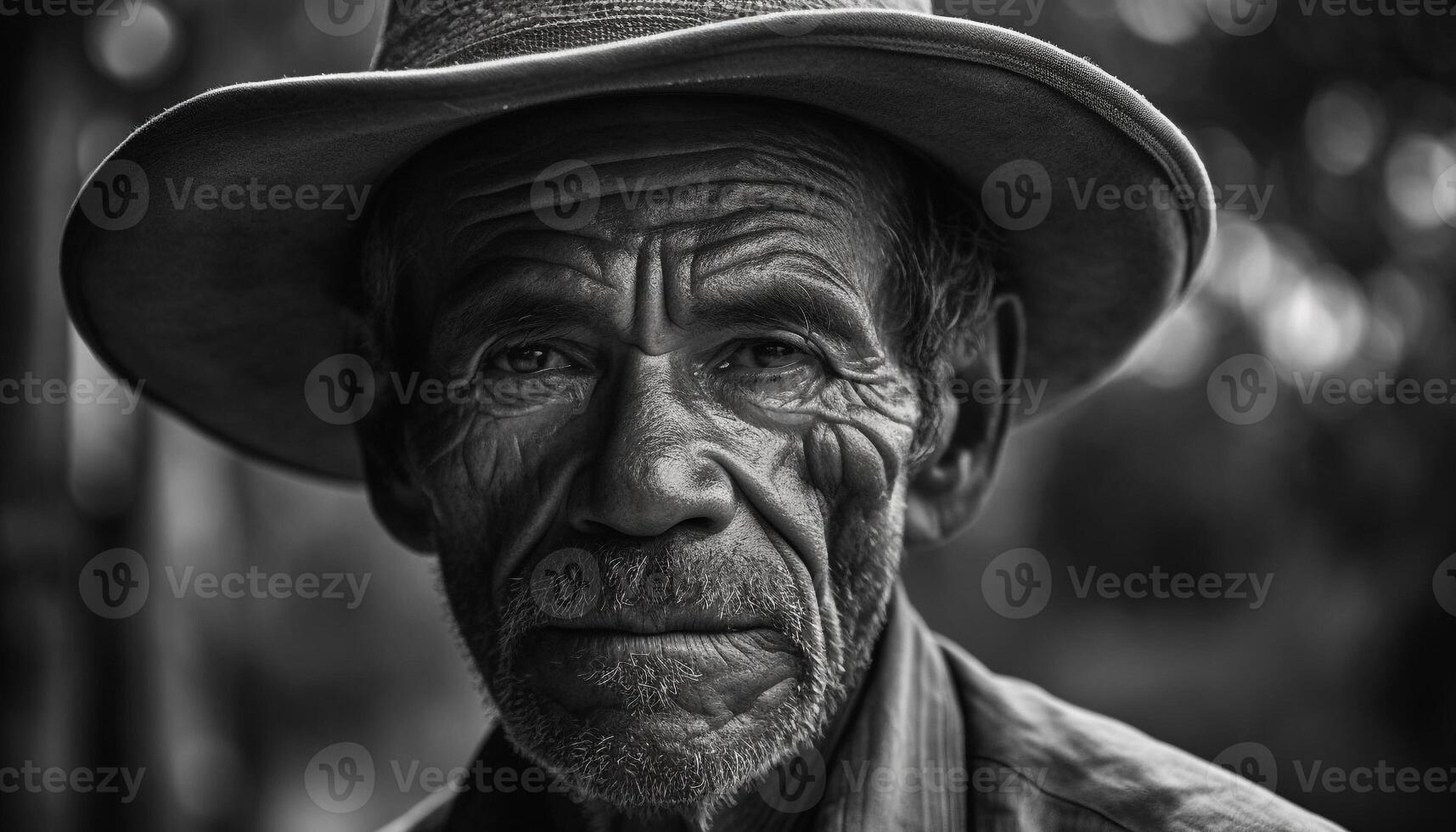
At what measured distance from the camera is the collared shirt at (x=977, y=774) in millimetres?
2090

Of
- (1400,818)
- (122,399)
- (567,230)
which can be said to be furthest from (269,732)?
(567,230)

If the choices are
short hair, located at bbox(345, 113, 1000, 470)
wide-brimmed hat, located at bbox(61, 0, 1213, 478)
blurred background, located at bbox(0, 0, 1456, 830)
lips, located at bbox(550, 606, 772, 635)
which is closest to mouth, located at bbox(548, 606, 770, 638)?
lips, located at bbox(550, 606, 772, 635)

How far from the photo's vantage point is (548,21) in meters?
1.94

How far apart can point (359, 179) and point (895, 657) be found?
132 centimetres

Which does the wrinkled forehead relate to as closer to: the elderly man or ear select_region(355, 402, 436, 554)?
the elderly man

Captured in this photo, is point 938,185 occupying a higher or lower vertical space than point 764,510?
higher

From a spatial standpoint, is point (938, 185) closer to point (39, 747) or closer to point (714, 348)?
point (714, 348)

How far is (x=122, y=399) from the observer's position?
6562 millimetres

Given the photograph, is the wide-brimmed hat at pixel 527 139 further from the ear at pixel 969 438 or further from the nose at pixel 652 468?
the nose at pixel 652 468

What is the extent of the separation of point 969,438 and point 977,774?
0.66 metres

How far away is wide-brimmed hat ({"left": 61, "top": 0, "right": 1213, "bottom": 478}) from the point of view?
1793 millimetres

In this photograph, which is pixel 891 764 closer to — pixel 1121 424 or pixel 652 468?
pixel 652 468

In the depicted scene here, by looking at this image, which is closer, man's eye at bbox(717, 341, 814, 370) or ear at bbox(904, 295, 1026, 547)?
man's eye at bbox(717, 341, 814, 370)

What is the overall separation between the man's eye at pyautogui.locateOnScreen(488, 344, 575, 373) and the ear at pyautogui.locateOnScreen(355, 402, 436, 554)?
0.46 metres
